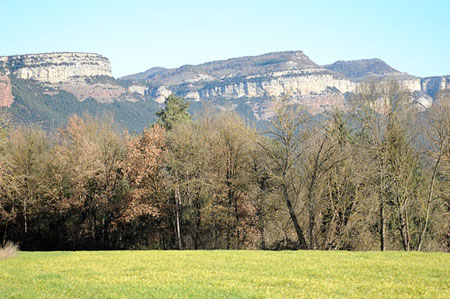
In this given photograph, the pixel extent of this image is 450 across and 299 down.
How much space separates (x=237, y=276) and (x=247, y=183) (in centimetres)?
2224

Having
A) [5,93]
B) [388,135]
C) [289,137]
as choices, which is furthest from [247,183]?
[5,93]

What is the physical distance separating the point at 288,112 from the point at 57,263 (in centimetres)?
1849

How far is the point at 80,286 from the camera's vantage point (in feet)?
53.7

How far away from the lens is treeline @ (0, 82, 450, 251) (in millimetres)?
32219

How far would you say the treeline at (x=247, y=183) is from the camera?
32219 mm

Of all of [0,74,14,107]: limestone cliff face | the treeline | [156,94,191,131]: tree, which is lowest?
Answer: the treeline

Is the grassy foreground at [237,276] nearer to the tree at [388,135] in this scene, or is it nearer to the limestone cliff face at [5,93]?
the tree at [388,135]

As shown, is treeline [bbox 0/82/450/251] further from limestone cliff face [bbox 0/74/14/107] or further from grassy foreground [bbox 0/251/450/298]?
limestone cliff face [bbox 0/74/14/107]

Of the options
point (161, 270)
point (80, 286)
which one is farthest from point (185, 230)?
point (80, 286)

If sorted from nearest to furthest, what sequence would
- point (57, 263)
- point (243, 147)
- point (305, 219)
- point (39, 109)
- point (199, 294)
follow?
1. point (199, 294)
2. point (57, 263)
3. point (305, 219)
4. point (243, 147)
5. point (39, 109)

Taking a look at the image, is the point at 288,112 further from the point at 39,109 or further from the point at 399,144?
the point at 39,109

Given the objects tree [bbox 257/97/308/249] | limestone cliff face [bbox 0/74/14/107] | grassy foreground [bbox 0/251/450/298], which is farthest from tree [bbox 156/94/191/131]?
limestone cliff face [bbox 0/74/14/107]

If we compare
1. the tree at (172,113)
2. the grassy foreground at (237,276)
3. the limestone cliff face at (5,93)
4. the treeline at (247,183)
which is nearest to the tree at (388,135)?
the treeline at (247,183)

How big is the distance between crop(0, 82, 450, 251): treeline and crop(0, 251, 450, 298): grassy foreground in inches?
357
